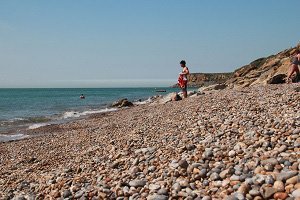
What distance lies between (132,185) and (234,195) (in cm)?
228

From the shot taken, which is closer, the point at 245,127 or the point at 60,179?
the point at 60,179

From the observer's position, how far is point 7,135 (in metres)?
22.6

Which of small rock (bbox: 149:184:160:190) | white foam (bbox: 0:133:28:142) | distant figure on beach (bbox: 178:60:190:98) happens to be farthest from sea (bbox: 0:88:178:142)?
small rock (bbox: 149:184:160:190)

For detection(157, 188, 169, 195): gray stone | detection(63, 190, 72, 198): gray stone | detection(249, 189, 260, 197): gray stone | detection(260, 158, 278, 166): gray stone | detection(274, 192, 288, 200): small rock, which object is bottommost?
detection(63, 190, 72, 198): gray stone

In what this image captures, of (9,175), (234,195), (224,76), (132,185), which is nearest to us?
(234,195)

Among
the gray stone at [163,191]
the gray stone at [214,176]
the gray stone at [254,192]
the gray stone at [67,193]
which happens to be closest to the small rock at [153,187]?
the gray stone at [163,191]

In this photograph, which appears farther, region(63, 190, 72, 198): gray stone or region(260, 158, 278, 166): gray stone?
region(63, 190, 72, 198): gray stone

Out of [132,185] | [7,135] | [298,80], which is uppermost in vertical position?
[298,80]

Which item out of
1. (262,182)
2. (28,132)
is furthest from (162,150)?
(28,132)

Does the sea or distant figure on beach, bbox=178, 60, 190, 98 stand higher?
distant figure on beach, bbox=178, 60, 190, 98

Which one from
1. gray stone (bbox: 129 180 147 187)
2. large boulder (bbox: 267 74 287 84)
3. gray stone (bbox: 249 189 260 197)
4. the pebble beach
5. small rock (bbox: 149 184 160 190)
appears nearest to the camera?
gray stone (bbox: 249 189 260 197)

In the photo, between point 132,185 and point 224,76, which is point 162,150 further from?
point 224,76

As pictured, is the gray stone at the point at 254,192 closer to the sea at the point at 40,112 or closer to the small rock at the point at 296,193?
the small rock at the point at 296,193

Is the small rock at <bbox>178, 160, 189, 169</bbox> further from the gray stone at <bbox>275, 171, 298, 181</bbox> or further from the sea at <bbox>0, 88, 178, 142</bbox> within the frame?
the sea at <bbox>0, 88, 178, 142</bbox>
